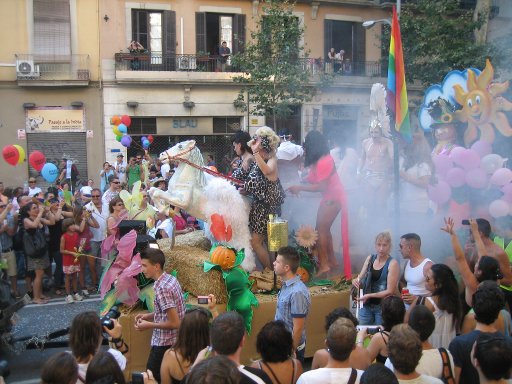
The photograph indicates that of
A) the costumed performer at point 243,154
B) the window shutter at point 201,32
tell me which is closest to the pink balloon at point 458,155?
the costumed performer at point 243,154

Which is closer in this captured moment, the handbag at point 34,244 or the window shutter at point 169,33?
the handbag at point 34,244

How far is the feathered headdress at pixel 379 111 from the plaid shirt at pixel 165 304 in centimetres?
444

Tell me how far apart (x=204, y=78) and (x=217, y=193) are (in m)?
15.2

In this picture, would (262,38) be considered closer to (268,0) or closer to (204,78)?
(268,0)

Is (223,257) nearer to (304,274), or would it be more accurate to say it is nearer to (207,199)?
(207,199)

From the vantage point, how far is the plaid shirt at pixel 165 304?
422cm

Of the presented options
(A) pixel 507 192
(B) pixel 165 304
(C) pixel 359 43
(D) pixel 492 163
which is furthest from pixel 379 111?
(C) pixel 359 43

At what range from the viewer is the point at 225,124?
21.6 metres

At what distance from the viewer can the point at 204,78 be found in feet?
68.1

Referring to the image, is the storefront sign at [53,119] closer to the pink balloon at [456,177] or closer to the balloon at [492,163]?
the pink balloon at [456,177]

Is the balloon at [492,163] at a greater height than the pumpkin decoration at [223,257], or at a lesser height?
greater

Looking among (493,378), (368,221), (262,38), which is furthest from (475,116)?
(262,38)

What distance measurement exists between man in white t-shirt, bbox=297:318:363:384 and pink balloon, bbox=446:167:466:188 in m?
3.21

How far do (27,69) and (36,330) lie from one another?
1400 cm
